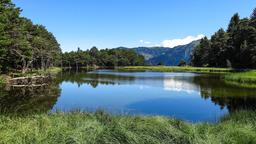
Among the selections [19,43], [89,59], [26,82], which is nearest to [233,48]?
[19,43]

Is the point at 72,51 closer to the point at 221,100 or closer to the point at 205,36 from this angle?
Result: the point at 205,36

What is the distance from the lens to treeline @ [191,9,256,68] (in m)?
97.5

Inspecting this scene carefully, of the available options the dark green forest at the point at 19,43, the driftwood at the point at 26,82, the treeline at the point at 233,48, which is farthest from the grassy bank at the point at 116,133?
the treeline at the point at 233,48

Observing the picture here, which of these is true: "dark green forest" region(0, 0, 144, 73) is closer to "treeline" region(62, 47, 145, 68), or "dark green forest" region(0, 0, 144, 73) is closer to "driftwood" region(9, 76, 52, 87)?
"driftwood" region(9, 76, 52, 87)

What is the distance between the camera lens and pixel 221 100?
3409 centimetres

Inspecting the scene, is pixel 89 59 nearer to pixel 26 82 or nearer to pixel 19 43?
pixel 19 43

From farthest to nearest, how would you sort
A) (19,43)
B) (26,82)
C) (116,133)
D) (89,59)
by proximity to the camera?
1. (89,59)
2. (19,43)
3. (26,82)
4. (116,133)

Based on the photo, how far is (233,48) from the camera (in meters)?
113

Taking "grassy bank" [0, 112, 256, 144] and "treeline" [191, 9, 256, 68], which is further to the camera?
"treeline" [191, 9, 256, 68]

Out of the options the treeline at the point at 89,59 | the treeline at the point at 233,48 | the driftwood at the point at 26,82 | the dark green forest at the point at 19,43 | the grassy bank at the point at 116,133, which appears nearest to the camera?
the grassy bank at the point at 116,133

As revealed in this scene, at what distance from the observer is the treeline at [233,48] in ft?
320

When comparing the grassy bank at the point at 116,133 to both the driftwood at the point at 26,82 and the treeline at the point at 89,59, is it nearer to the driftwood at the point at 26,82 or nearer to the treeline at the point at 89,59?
the driftwood at the point at 26,82

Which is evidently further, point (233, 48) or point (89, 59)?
point (89, 59)

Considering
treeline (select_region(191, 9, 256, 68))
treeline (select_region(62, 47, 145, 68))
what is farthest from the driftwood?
treeline (select_region(62, 47, 145, 68))
